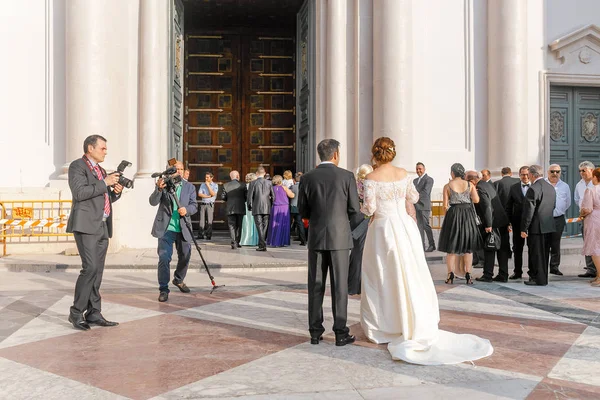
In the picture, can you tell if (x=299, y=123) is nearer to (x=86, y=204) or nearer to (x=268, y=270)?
(x=268, y=270)

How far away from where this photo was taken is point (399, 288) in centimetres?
511

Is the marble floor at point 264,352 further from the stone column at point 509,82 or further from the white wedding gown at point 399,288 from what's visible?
the stone column at point 509,82

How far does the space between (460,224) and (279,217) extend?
19.4 feet

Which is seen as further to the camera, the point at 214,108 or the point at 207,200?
the point at 214,108

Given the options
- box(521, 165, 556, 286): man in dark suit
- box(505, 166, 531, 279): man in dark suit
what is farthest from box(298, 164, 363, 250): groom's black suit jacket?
box(505, 166, 531, 279): man in dark suit

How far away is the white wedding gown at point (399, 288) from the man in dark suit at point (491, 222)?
381 centimetres

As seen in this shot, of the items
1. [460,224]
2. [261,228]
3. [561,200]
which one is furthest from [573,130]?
[261,228]

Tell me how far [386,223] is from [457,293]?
2.98m

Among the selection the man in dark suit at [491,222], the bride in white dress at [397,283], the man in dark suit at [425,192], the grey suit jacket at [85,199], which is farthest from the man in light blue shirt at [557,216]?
the grey suit jacket at [85,199]

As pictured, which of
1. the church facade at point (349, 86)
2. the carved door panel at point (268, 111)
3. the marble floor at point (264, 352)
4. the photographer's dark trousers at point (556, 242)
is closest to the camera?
the marble floor at point (264, 352)

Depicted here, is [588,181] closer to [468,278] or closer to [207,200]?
[468,278]

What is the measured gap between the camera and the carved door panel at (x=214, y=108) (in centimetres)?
1898

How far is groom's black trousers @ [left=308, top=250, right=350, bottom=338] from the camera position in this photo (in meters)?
5.16

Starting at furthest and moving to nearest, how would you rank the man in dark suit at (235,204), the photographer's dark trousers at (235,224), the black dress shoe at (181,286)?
the man in dark suit at (235,204) < the photographer's dark trousers at (235,224) < the black dress shoe at (181,286)
